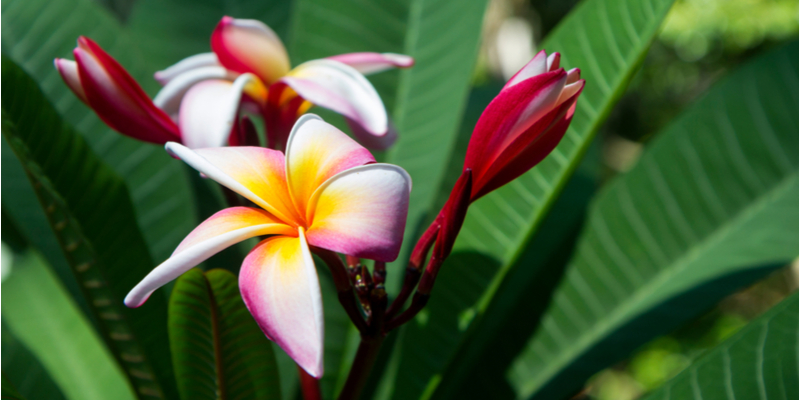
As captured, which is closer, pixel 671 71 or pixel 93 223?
pixel 93 223

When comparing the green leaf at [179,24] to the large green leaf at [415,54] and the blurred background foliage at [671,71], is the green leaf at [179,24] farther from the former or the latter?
the blurred background foliage at [671,71]

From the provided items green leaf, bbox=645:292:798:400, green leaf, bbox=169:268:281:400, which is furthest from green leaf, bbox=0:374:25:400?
green leaf, bbox=645:292:798:400

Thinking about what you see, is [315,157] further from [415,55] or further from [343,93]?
[415,55]

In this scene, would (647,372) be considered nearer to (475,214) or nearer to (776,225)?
(776,225)

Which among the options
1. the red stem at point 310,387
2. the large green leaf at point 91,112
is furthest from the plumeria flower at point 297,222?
the large green leaf at point 91,112

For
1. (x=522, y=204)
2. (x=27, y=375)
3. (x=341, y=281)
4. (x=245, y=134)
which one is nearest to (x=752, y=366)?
(x=522, y=204)

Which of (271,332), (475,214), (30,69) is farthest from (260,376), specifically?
(30,69)

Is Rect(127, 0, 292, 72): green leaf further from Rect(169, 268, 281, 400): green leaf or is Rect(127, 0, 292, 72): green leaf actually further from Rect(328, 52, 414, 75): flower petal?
Rect(169, 268, 281, 400): green leaf
